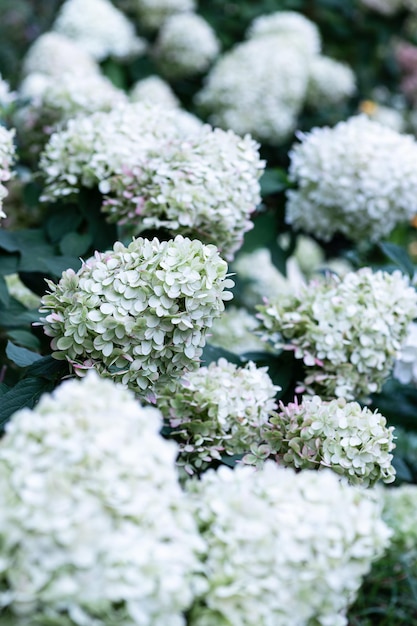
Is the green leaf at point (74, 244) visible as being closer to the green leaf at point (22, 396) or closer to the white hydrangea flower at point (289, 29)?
the green leaf at point (22, 396)

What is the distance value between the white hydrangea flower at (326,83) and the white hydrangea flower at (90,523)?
8.36 ft

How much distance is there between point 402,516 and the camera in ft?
7.39

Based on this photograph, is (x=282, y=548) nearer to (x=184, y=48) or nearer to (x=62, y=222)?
(x=62, y=222)

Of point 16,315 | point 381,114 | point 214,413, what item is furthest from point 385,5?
point 214,413

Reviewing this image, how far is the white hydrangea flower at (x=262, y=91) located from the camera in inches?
111

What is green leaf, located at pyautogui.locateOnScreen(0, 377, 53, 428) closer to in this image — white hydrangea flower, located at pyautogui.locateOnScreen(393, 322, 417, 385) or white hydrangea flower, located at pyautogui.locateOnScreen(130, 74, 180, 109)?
white hydrangea flower, located at pyautogui.locateOnScreen(393, 322, 417, 385)

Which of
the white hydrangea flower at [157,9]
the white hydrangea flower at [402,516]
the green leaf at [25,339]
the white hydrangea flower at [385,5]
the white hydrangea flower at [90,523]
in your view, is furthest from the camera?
the white hydrangea flower at [385,5]

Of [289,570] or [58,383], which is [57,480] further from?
[58,383]

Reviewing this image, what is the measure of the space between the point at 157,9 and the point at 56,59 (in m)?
0.83

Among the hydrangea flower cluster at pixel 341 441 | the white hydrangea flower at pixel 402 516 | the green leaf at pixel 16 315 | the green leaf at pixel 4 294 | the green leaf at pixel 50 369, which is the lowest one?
the white hydrangea flower at pixel 402 516

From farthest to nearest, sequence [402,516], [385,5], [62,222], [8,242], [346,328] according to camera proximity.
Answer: [385,5]
[402,516]
[62,222]
[8,242]
[346,328]

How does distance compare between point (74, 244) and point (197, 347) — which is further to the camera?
point (74, 244)

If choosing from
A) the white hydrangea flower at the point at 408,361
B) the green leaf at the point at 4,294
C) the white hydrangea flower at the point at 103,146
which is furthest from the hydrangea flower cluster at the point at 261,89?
the green leaf at the point at 4,294

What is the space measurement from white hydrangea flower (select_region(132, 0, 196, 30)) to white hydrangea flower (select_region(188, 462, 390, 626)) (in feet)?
9.31
